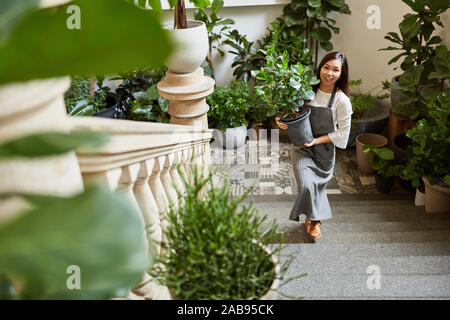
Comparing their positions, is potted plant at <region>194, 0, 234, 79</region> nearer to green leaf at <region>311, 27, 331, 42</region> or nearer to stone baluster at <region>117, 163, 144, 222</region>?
green leaf at <region>311, 27, 331, 42</region>

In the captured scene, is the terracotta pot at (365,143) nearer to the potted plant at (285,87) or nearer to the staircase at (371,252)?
the staircase at (371,252)

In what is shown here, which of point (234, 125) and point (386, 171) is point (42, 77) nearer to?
point (386, 171)

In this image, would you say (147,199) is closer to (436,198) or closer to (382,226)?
(382,226)

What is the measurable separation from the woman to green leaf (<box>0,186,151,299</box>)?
3042 mm

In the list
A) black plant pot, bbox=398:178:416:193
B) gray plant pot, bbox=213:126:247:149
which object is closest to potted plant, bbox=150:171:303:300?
black plant pot, bbox=398:178:416:193

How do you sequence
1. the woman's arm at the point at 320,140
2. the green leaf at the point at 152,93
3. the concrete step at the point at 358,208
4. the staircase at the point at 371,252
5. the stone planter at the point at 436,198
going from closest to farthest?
Result: the staircase at the point at 371,252
the woman's arm at the point at 320,140
the stone planter at the point at 436,198
the concrete step at the point at 358,208
the green leaf at the point at 152,93

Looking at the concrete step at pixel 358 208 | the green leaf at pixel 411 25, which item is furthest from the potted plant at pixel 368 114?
the concrete step at pixel 358 208

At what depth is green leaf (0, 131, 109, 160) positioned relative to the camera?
285 millimetres

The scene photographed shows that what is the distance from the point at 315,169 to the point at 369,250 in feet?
2.20

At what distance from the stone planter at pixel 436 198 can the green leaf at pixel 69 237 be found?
3840 millimetres

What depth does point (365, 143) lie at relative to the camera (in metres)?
5.06

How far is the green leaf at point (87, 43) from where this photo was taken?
8.2 inches

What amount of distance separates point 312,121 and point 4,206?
2.99 m

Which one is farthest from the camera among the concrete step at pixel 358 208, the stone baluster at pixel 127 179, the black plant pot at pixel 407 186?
the black plant pot at pixel 407 186
